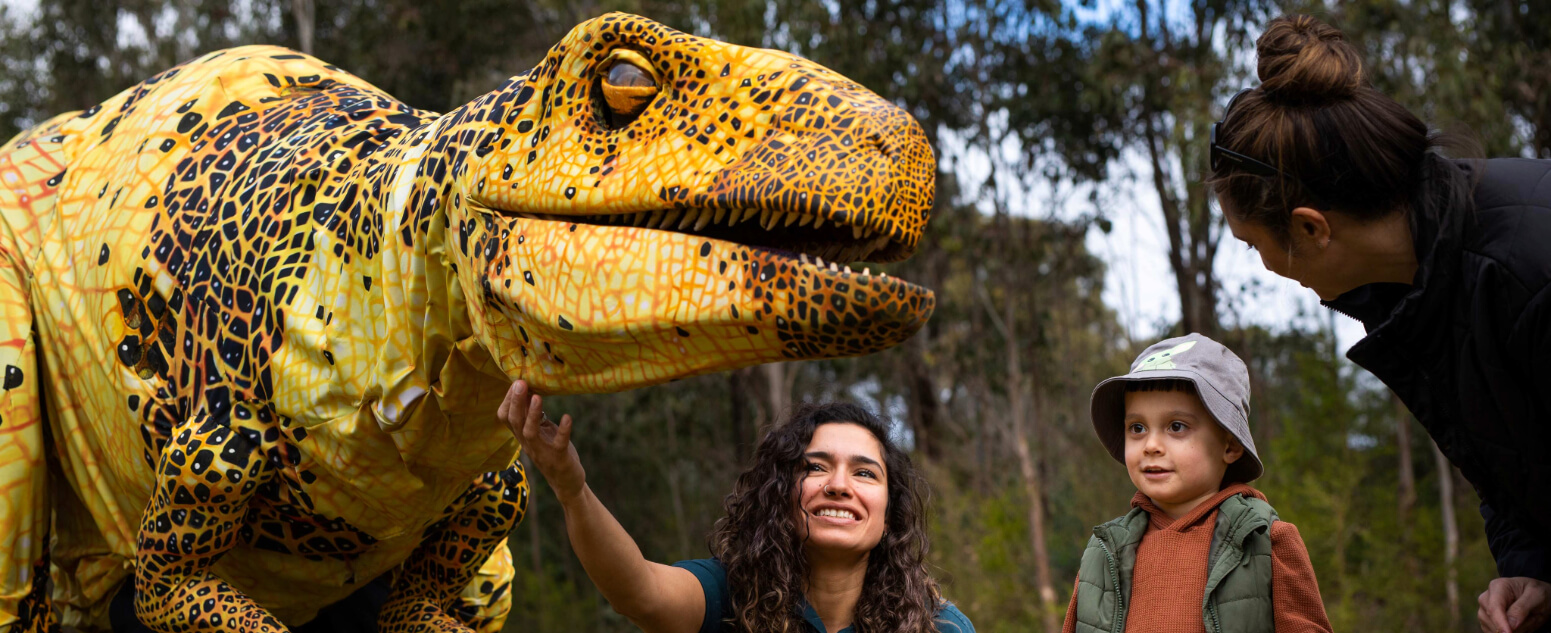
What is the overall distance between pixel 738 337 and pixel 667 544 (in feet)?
62.3

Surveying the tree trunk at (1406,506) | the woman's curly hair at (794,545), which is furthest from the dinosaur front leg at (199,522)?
the tree trunk at (1406,506)

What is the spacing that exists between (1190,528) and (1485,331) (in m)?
1.06

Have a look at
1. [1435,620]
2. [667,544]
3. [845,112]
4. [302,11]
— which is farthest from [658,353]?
[667,544]

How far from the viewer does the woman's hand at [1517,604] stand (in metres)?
2.46

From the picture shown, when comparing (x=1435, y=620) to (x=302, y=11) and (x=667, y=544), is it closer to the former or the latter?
(x=667, y=544)

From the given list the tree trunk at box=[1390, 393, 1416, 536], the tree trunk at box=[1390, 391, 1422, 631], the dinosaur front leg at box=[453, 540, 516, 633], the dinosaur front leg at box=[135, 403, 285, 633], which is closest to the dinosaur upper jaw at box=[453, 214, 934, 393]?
the dinosaur front leg at box=[135, 403, 285, 633]

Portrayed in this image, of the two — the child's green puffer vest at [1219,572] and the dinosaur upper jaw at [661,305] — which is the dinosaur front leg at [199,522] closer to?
the dinosaur upper jaw at [661,305]

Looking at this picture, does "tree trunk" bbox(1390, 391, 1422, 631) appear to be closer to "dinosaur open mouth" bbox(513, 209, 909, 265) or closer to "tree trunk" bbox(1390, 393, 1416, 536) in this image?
"tree trunk" bbox(1390, 393, 1416, 536)

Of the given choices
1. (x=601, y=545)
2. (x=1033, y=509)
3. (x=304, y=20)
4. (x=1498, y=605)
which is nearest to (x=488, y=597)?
(x=601, y=545)

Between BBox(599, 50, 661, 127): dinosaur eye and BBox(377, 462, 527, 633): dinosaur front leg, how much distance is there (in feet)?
4.47

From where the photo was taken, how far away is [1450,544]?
13461 mm

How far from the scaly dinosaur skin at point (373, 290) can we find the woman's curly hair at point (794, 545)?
2.04 ft

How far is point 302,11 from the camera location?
53.2 feet

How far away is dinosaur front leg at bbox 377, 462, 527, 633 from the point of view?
11.0 feet
